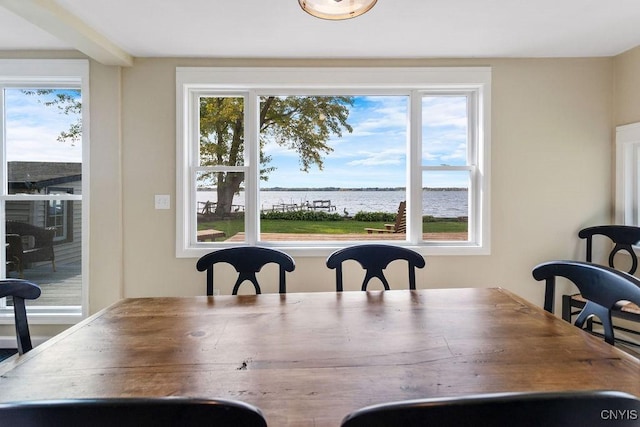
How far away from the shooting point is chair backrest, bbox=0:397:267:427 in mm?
465

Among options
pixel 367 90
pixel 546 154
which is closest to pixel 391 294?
pixel 367 90

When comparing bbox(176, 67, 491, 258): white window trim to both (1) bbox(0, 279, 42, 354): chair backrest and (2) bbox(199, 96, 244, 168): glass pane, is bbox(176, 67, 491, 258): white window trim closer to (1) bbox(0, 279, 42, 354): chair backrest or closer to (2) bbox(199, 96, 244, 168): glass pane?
(2) bbox(199, 96, 244, 168): glass pane

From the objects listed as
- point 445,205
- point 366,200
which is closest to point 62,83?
point 366,200

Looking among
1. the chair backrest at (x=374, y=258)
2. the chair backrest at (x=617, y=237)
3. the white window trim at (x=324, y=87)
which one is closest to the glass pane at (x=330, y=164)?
the white window trim at (x=324, y=87)

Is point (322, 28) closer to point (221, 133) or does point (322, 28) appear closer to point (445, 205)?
point (221, 133)

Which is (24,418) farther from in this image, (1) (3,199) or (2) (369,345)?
(1) (3,199)

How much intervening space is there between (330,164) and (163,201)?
1442 mm

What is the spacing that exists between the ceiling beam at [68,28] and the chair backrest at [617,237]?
3883 millimetres

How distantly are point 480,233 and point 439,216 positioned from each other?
1.17 ft

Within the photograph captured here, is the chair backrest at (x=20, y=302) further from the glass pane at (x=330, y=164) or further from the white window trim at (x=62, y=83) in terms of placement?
the glass pane at (x=330, y=164)

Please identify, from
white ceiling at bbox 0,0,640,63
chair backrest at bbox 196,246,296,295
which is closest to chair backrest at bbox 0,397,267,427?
chair backrest at bbox 196,246,296,295

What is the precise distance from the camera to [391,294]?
1.67 m

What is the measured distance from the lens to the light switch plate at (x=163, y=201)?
2721 millimetres

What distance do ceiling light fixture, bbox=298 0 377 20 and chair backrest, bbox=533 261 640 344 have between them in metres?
1.35
